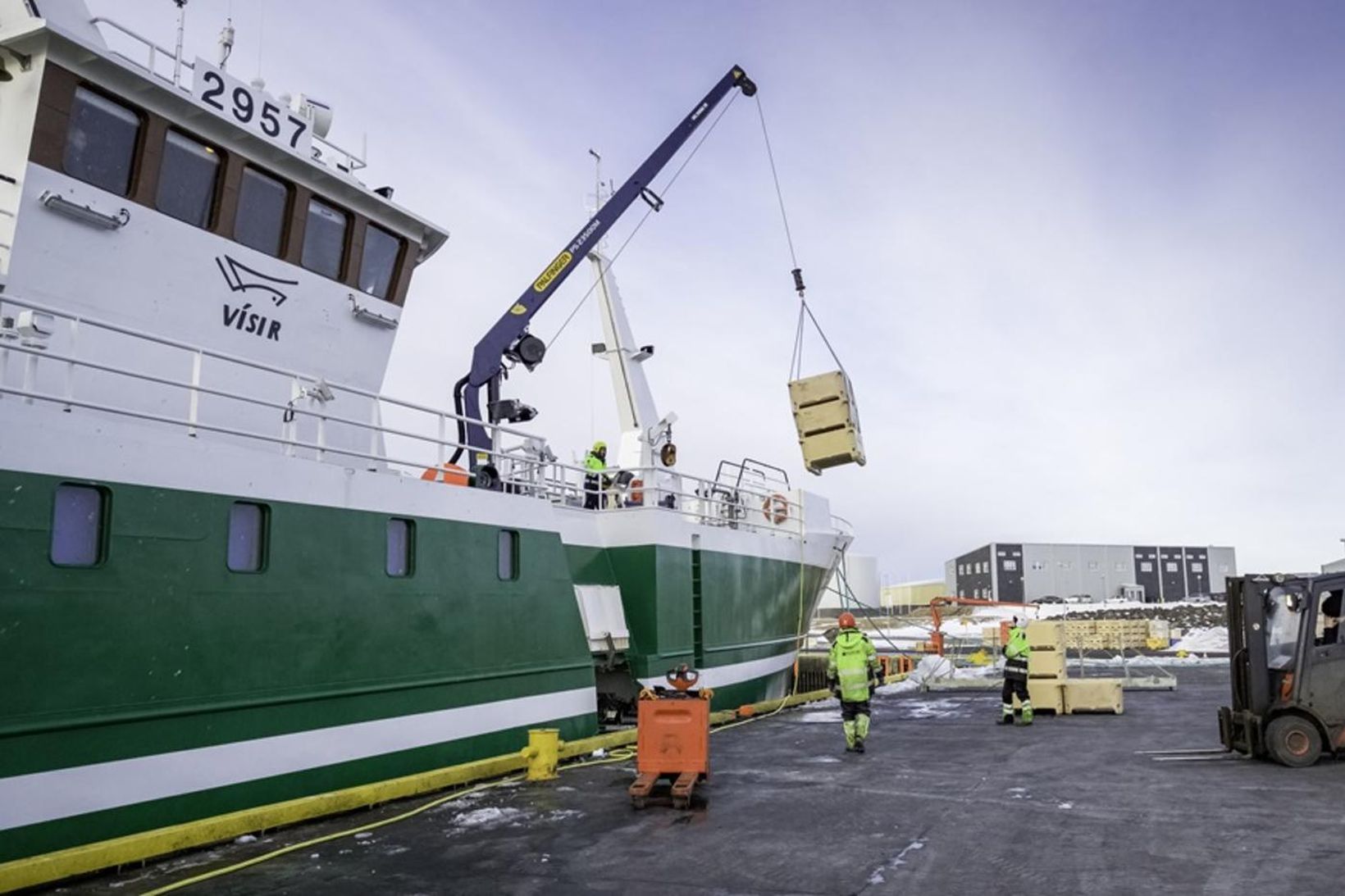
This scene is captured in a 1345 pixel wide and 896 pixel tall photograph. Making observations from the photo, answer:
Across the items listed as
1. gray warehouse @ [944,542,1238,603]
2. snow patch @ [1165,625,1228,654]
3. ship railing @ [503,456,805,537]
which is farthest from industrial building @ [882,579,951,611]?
ship railing @ [503,456,805,537]

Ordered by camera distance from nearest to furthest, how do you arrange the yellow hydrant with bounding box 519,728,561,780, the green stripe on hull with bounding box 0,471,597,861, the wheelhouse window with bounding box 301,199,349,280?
1. the green stripe on hull with bounding box 0,471,597,861
2. the yellow hydrant with bounding box 519,728,561,780
3. the wheelhouse window with bounding box 301,199,349,280

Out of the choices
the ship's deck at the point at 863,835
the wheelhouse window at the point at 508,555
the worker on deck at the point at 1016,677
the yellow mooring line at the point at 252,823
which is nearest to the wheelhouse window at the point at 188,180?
the wheelhouse window at the point at 508,555

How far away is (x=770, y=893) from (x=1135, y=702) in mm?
13879

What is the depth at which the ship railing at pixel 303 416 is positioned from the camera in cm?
684

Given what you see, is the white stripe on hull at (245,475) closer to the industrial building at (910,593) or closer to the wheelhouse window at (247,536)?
the wheelhouse window at (247,536)

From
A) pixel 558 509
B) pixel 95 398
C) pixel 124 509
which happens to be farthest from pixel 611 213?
pixel 124 509

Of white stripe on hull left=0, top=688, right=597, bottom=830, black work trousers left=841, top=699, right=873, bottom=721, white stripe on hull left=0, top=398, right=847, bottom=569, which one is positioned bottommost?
white stripe on hull left=0, top=688, right=597, bottom=830

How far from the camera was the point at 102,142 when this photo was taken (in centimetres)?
842

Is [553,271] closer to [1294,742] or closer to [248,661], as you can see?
[248,661]

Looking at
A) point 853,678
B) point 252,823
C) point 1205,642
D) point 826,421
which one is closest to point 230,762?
point 252,823

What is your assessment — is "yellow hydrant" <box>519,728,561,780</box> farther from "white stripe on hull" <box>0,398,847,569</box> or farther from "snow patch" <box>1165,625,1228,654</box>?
"snow patch" <box>1165,625,1228,654</box>

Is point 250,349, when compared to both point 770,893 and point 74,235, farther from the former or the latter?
point 770,893

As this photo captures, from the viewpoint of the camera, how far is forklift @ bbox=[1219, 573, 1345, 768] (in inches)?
393

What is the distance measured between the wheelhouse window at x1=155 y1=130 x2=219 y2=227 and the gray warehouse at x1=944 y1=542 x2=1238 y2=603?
60.6 meters
